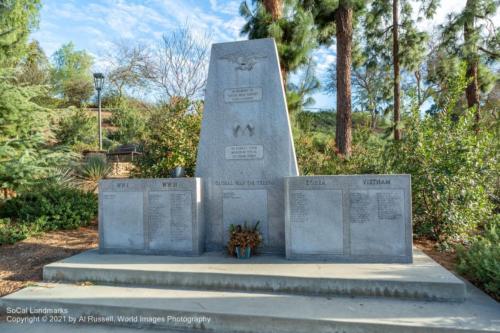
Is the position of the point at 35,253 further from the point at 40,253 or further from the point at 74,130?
the point at 74,130

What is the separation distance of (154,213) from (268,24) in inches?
291

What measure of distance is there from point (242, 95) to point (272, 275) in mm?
2802

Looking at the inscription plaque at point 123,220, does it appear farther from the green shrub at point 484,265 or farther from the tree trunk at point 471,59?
the tree trunk at point 471,59

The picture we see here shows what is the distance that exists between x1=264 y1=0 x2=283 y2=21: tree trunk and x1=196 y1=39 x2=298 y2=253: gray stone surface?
5848 millimetres

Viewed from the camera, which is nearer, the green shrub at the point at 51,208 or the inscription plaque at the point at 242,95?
the inscription plaque at the point at 242,95

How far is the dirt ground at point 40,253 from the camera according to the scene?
462cm

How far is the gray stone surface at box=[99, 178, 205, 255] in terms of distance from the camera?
198 inches

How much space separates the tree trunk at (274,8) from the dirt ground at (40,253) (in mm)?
7749

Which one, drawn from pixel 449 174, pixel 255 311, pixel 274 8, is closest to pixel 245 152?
pixel 255 311

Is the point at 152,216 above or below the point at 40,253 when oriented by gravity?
above

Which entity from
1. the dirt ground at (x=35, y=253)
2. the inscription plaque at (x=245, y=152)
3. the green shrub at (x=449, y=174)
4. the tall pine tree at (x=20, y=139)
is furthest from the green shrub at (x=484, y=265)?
the tall pine tree at (x=20, y=139)

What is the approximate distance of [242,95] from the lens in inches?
210

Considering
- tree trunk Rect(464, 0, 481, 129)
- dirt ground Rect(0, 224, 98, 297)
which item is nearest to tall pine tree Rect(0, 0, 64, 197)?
dirt ground Rect(0, 224, 98, 297)

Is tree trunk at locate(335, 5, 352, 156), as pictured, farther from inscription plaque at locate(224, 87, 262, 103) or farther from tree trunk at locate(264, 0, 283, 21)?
inscription plaque at locate(224, 87, 262, 103)
